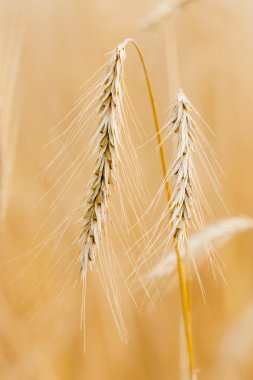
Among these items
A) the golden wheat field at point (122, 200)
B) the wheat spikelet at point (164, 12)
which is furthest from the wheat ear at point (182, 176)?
the wheat spikelet at point (164, 12)

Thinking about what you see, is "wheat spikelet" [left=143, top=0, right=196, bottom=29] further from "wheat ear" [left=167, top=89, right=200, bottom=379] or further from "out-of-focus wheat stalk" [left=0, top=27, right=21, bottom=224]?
"wheat ear" [left=167, top=89, right=200, bottom=379]

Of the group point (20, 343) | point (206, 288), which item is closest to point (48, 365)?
point (20, 343)

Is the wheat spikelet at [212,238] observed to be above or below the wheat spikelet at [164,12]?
below

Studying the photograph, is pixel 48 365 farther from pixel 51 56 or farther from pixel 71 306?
pixel 51 56

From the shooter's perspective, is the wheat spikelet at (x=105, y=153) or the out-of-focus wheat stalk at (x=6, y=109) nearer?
the wheat spikelet at (x=105, y=153)

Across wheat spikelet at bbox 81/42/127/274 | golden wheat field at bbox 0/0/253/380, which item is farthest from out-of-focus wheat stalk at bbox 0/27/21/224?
wheat spikelet at bbox 81/42/127/274

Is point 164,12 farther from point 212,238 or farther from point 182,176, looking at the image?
point 182,176

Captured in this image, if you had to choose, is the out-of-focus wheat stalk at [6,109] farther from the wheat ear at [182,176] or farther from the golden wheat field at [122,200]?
the wheat ear at [182,176]

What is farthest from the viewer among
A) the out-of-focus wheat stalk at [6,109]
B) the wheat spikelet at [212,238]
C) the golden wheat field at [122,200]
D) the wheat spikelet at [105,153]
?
the out-of-focus wheat stalk at [6,109]
